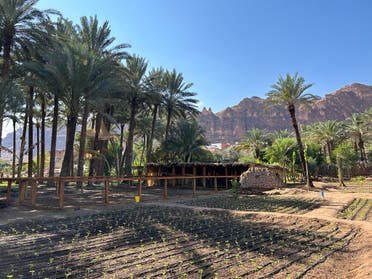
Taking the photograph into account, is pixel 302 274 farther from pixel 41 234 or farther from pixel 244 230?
pixel 41 234

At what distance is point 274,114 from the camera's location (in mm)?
159125

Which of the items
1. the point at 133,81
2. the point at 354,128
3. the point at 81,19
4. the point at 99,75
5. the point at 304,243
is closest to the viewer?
the point at 304,243

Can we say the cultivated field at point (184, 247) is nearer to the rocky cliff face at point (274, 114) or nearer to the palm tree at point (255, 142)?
the palm tree at point (255, 142)

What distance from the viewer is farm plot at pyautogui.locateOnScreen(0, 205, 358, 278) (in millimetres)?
5008

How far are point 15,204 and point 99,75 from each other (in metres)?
9.97

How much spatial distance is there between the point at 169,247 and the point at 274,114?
526 ft

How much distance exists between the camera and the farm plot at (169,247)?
5008 millimetres

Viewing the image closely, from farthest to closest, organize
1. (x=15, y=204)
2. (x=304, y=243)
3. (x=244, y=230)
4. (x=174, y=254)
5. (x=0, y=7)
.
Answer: (x=0, y=7), (x=15, y=204), (x=244, y=230), (x=304, y=243), (x=174, y=254)

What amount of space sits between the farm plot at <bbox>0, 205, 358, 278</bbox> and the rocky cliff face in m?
137

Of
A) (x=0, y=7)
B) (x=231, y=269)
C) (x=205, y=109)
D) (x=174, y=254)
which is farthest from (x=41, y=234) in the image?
(x=205, y=109)

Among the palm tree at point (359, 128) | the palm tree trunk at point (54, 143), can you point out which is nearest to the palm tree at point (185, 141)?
the palm tree trunk at point (54, 143)

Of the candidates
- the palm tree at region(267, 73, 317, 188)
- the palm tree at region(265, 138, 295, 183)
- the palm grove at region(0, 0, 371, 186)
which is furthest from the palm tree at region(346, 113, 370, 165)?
the palm tree at region(267, 73, 317, 188)

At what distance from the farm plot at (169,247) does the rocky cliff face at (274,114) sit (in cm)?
13691

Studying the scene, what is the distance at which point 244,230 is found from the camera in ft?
27.1
